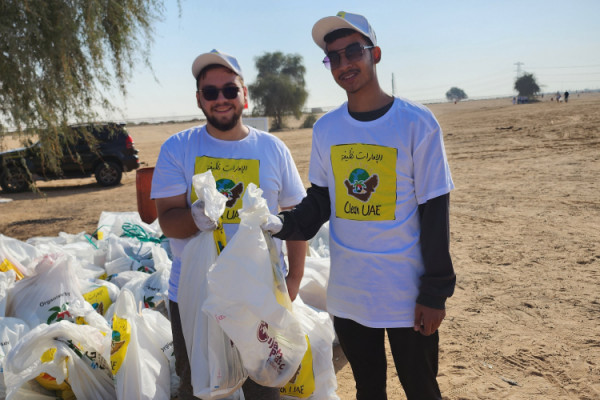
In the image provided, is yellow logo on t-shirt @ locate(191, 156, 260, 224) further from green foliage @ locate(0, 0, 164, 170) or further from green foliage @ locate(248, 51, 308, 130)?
green foliage @ locate(248, 51, 308, 130)

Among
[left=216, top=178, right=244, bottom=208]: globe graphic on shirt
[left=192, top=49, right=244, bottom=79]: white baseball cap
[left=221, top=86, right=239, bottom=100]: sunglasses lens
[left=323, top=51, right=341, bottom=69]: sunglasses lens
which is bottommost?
[left=216, top=178, right=244, bottom=208]: globe graphic on shirt

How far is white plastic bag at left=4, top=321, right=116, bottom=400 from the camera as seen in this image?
8.24ft

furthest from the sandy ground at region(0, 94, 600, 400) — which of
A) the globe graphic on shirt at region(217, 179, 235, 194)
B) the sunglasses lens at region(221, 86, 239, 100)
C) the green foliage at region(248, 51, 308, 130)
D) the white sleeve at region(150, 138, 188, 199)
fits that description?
the green foliage at region(248, 51, 308, 130)

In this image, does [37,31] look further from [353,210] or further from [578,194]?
[578,194]

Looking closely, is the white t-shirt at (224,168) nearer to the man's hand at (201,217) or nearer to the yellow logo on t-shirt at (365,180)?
the man's hand at (201,217)

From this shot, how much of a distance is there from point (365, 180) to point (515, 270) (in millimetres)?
3658

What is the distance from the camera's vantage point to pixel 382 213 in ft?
6.24

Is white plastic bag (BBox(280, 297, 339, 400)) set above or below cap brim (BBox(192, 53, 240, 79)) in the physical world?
below

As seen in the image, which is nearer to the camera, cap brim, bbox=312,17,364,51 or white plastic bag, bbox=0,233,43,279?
cap brim, bbox=312,17,364,51

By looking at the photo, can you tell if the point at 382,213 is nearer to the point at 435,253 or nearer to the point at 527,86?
the point at 435,253

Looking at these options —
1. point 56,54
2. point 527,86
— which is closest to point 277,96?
point 56,54

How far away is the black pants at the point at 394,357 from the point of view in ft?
6.25

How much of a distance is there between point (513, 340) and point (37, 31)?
5.81 metres

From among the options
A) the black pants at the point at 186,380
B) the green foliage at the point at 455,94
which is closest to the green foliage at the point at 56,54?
the black pants at the point at 186,380
